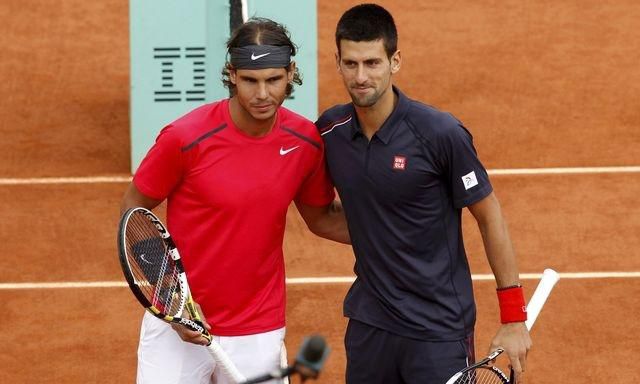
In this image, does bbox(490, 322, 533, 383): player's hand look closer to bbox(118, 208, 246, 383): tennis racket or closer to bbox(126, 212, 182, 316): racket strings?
bbox(118, 208, 246, 383): tennis racket

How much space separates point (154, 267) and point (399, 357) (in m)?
1.05

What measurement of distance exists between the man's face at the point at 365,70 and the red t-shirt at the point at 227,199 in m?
0.36

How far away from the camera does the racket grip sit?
213 inches

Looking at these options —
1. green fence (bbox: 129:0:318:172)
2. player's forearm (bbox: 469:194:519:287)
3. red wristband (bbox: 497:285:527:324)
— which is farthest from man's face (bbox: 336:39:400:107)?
green fence (bbox: 129:0:318:172)

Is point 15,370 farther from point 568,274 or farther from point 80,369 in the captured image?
point 568,274

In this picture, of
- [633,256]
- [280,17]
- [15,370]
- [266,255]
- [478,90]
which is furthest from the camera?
[478,90]

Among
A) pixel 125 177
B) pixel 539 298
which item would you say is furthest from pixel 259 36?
pixel 125 177

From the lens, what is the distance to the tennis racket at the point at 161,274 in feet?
17.5

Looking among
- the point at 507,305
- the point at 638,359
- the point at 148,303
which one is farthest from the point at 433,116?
the point at 638,359

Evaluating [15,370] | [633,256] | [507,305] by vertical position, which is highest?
[507,305]

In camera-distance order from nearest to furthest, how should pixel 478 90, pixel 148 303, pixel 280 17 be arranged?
pixel 148 303 < pixel 280 17 < pixel 478 90

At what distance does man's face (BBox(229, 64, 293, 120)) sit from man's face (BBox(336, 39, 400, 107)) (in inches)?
10.6

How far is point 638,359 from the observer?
873cm

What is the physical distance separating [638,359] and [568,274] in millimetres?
773
